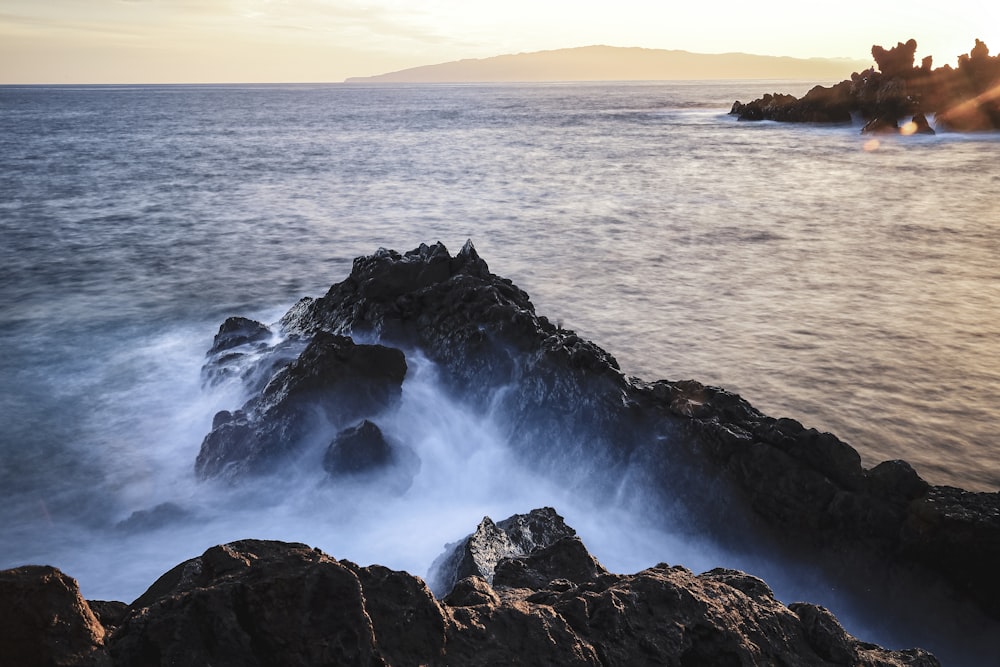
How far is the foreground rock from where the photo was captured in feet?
9.96

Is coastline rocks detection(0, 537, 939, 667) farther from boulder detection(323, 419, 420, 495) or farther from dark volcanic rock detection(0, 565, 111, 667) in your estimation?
boulder detection(323, 419, 420, 495)

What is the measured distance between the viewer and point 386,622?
332 centimetres

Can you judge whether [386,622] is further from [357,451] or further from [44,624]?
[357,451]

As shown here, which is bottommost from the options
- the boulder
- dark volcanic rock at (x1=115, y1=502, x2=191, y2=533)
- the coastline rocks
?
dark volcanic rock at (x1=115, y1=502, x2=191, y2=533)

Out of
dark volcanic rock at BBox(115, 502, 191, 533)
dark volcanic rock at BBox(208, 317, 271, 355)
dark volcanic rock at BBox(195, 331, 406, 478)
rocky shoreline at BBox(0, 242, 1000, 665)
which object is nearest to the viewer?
rocky shoreline at BBox(0, 242, 1000, 665)

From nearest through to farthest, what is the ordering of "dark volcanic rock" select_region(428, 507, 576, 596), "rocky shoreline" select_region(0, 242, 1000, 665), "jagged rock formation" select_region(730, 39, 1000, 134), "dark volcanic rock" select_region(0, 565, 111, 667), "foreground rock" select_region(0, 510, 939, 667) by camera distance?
1. "dark volcanic rock" select_region(0, 565, 111, 667)
2. "foreground rock" select_region(0, 510, 939, 667)
3. "rocky shoreline" select_region(0, 242, 1000, 665)
4. "dark volcanic rock" select_region(428, 507, 576, 596)
5. "jagged rock formation" select_region(730, 39, 1000, 134)

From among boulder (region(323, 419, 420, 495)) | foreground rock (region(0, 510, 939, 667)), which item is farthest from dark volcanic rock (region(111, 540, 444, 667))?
boulder (region(323, 419, 420, 495))

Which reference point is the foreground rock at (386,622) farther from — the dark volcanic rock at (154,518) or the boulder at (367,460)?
the dark volcanic rock at (154,518)

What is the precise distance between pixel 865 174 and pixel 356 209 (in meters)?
22.2

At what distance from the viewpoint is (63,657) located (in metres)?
2.93

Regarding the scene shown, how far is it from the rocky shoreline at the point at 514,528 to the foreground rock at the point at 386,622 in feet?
0.03

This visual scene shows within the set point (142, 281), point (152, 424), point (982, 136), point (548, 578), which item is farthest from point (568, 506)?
point (982, 136)

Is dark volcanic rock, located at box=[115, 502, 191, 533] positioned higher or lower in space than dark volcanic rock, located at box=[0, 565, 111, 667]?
lower

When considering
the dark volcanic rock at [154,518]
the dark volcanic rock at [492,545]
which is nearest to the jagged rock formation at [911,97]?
the dark volcanic rock at [492,545]
